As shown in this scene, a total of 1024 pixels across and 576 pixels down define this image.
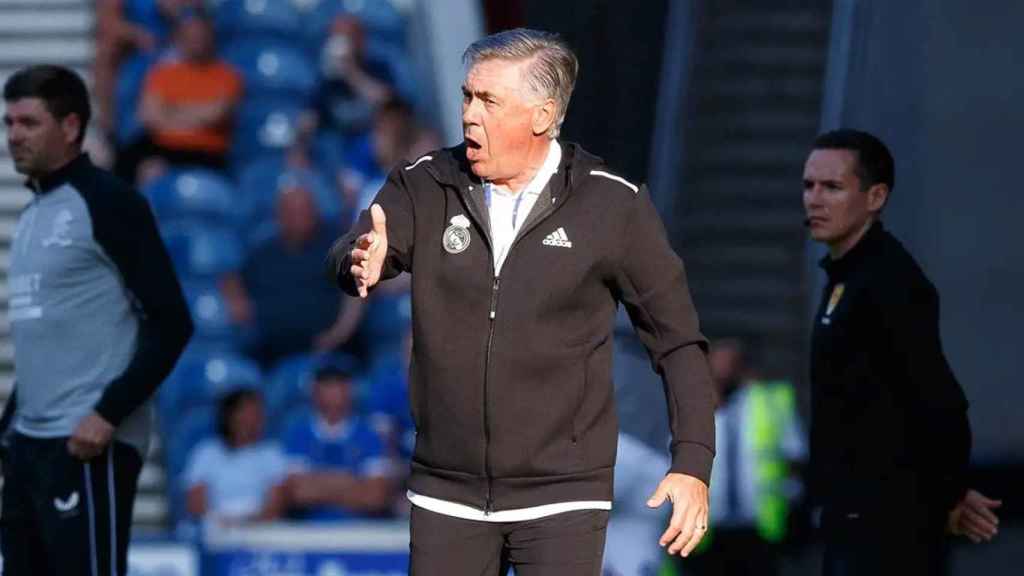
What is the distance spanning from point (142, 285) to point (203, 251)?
12.6 ft

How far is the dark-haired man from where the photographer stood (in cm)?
464

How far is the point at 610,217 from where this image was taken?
3596mm

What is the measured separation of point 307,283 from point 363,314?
0.94 feet

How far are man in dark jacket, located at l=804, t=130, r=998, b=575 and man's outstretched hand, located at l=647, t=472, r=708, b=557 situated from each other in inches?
40.0


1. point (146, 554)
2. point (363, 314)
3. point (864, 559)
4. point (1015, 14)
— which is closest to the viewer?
point (864, 559)

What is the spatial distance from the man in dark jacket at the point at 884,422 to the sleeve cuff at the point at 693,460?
96 centimetres

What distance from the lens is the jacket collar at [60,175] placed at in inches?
188

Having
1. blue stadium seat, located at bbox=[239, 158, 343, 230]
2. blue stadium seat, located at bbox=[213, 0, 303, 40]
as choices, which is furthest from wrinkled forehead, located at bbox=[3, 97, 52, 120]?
blue stadium seat, located at bbox=[213, 0, 303, 40]

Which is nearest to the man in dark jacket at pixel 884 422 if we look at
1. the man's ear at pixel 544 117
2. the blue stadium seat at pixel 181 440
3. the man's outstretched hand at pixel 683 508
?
the man's outstretched hand at pixel 683 508

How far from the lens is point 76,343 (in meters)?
4.70

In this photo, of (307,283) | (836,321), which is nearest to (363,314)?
(307,283)

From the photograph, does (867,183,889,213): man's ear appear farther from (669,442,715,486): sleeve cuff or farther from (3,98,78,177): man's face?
(3,98,78,177): man's face

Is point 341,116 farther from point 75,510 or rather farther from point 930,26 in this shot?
point 75,510

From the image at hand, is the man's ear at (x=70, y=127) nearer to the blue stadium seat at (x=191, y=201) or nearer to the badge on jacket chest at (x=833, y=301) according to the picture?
the badge on jacket chest at (x=833, y=301)
